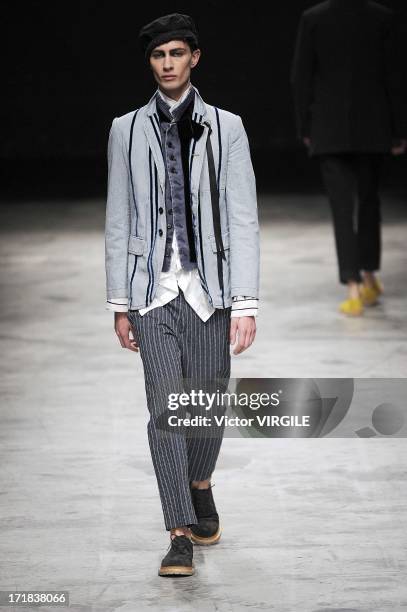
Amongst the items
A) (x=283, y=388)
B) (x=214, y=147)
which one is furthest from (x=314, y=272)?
(x=214, y=147)

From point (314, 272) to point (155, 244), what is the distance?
192 inches

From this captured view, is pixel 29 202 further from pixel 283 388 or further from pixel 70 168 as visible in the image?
pixel 283 388

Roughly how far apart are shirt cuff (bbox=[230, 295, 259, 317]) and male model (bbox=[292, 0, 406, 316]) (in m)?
3.28

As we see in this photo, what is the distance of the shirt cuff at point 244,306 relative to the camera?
3652 millimetres

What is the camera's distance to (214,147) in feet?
12.1

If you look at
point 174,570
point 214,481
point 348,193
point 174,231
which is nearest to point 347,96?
point 348,193

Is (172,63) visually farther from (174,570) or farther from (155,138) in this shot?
(174,570)

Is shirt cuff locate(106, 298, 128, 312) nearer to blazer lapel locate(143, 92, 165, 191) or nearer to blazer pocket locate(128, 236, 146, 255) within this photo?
blazer pocket locate(128, 236, 146, 255)

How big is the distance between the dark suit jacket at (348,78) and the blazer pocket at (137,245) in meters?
3.29

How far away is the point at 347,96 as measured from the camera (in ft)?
22.6

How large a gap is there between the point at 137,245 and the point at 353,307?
3.57 meters

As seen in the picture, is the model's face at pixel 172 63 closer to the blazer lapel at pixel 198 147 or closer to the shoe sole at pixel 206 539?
the blazer lapel at pixel 198 147

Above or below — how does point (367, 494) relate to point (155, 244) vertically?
below

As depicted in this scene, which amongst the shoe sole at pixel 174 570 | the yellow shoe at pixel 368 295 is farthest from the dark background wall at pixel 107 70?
the shoe sole at pixel 174 570
